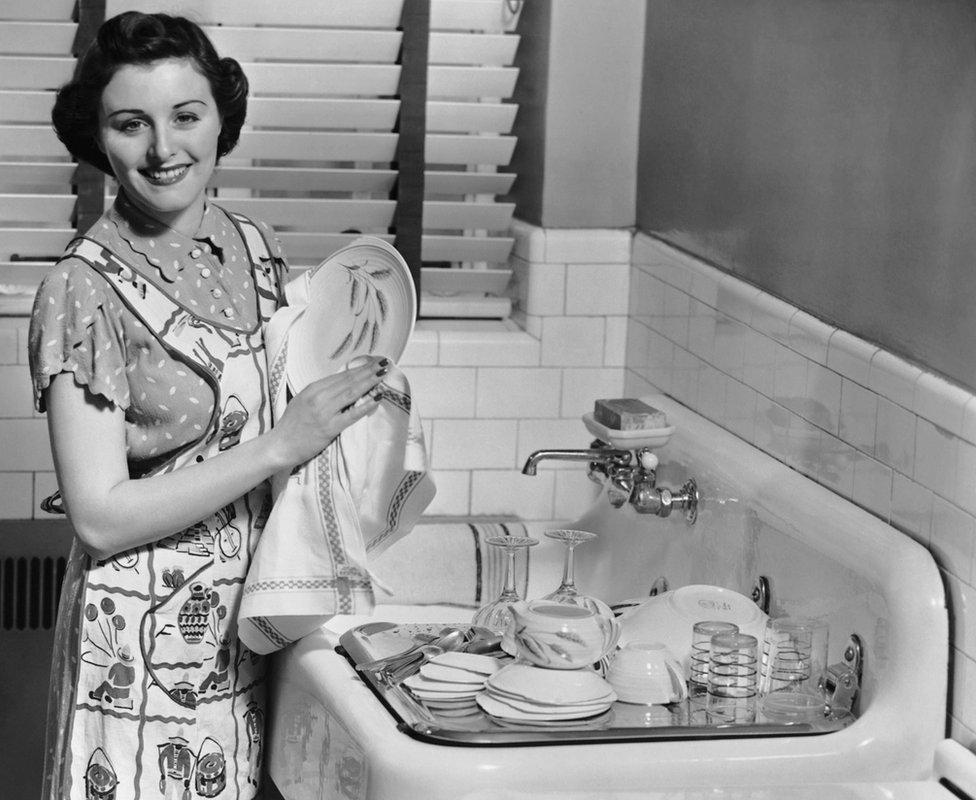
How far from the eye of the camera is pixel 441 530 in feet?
9.34

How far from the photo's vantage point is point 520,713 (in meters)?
1.80

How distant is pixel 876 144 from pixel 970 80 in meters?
0.26

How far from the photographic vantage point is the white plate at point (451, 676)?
6.18ft

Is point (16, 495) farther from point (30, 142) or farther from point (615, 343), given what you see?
point (615, 343)

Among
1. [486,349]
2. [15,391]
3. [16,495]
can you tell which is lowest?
[16,495]

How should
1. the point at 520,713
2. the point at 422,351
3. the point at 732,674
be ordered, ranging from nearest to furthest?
the point at 520,713, the point at 732,674, the point at 422,351

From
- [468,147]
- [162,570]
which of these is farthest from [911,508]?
[468,147]

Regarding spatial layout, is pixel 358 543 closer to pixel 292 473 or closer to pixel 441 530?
pixel 292 473

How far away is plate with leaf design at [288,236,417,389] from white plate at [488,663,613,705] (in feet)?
1.57

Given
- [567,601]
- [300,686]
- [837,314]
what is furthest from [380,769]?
[837,314]

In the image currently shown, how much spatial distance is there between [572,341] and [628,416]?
630 millimetres

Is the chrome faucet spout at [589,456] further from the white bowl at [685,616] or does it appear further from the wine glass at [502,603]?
the white bowl at [685,616]

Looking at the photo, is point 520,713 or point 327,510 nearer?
point 520,713

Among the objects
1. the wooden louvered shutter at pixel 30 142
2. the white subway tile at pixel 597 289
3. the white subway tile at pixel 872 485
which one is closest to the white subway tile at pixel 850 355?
the white subway tile at pixel 872 485
